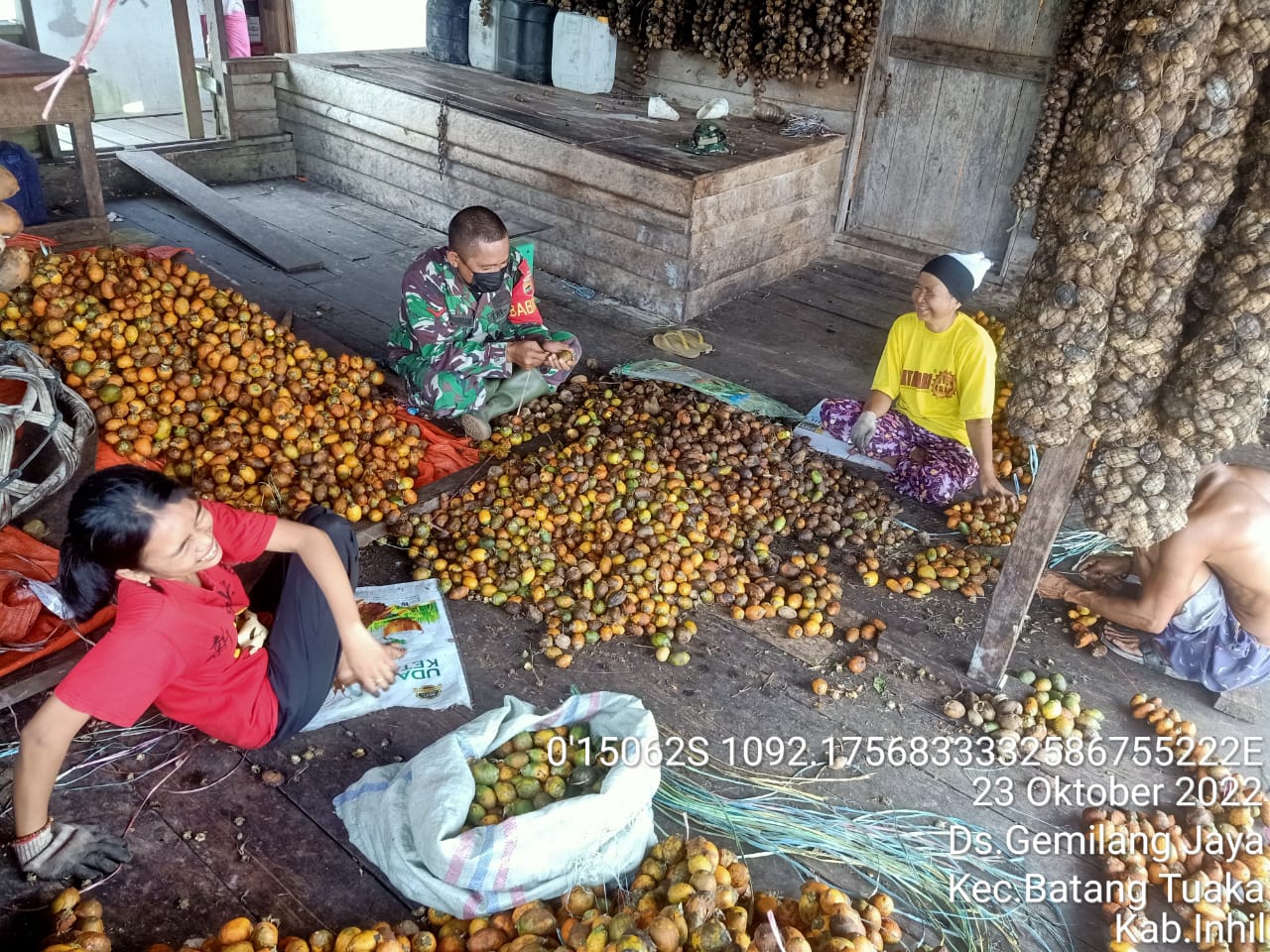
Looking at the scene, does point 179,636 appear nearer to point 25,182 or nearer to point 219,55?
point 25,182

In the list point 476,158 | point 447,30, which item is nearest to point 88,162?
point 476,158

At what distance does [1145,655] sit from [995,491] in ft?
3.17

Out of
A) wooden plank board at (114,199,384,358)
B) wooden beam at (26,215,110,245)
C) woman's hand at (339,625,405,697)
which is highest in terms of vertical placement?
wooden beam at (26,215,110,245)

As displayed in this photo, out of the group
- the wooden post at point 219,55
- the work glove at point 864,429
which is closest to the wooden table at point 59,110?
the wooden post at point 219,55

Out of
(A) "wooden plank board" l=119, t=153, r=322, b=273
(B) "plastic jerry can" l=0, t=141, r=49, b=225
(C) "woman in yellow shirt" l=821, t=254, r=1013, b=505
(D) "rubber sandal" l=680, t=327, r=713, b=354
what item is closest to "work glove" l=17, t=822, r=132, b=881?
(C) "woman in yellow shirt" l=821, t=254, r=1013, b=505

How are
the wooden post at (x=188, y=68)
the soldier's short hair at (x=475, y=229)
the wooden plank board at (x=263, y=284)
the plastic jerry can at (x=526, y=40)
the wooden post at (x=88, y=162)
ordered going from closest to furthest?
the soldier's short hair at (x=475, y=229) < the wooden post at (x=88, y=162) < the wooden plank board at (x=263, y=284) < the plastic jerry can at (x=526, y=40) < the wooden post at (x=188, y=68)

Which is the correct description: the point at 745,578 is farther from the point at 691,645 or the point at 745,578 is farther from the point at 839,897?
the point at 839,897

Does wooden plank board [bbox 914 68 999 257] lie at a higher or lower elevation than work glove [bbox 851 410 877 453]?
higher

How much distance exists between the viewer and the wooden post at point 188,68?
7488 millimetres

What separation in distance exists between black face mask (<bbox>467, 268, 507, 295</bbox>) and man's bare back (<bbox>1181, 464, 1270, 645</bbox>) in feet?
9.59

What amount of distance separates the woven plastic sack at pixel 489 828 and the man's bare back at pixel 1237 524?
1.75 meters

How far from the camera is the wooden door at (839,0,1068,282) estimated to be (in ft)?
18.5

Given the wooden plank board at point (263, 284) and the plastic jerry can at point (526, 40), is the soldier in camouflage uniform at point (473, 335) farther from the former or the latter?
the plastic jerry can at point (526, 40)

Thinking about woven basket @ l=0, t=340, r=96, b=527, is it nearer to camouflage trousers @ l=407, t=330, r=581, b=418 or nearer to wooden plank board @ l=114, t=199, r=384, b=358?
camouflage trousers @ l=407, t=330, r=581, b=418
